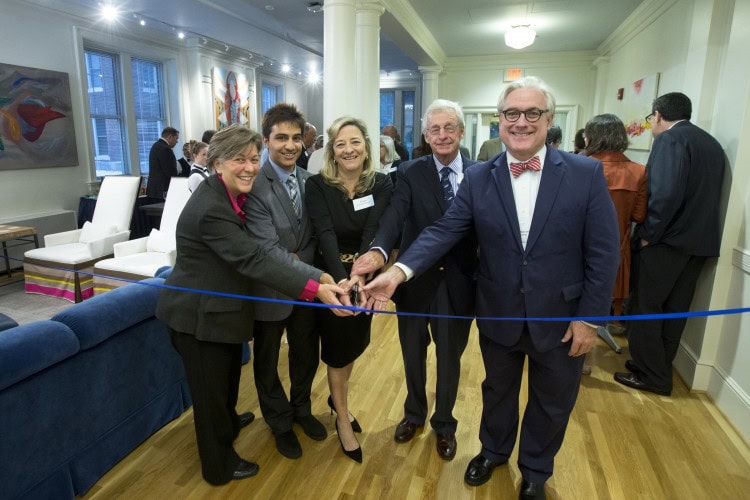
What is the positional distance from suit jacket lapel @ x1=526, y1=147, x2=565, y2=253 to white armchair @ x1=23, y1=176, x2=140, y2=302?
13.6 feet

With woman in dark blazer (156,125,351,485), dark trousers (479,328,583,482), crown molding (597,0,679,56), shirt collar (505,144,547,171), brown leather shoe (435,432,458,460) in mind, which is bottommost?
brown leather shoe (435,432,458,460)

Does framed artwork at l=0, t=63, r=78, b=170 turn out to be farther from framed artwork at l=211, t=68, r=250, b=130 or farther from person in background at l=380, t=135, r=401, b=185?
person in background at l=380, t=135, r=401, b=185

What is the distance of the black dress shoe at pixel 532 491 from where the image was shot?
1983 mm

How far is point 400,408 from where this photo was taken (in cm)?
274

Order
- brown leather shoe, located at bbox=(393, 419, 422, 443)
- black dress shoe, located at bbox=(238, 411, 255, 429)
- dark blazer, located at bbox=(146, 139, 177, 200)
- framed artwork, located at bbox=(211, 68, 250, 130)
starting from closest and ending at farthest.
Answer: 1. brown leather shoe, located at bbox=(393, 419, 422, 443)
2. black dress shoe, located at bbox=(238, 411, 255, 429)
3. dark blazer, located at bbox=(146, 139, 177, 200)
4. framed artwork, located at bbox=(211, 68, 250, 130)

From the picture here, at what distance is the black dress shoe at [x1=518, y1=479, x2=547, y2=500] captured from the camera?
1983 mm

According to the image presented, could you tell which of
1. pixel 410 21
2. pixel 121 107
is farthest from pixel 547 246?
pixel 121 107

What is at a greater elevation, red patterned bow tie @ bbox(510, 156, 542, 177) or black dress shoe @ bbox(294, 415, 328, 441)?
red patterned bow tie @ bbox(510, 156, 542, 177)

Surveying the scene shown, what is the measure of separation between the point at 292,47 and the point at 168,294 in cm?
867

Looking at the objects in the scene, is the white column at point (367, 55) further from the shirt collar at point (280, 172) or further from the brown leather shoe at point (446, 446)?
the brown leather shoe at point (446, 446)

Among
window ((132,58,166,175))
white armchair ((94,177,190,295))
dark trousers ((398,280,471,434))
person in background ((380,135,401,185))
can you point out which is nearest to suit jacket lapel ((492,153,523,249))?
dark trousers ((398,280,471,434))

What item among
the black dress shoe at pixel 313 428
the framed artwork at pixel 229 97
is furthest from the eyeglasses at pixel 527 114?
the framed artwork at pixel 229 97

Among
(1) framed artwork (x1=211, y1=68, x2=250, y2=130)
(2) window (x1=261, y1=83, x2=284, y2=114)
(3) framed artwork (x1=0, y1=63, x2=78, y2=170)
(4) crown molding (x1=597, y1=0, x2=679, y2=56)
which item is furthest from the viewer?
(2) window (x1=261, y1=83, x2=284, y2=114)

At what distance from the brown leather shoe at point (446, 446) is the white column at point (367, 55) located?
10.3 feet
